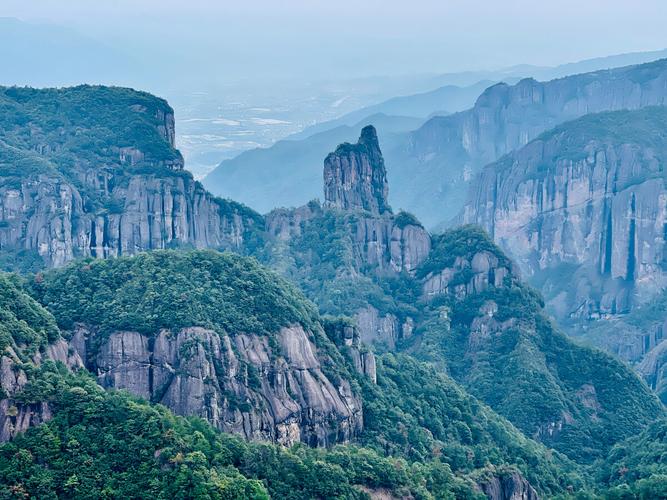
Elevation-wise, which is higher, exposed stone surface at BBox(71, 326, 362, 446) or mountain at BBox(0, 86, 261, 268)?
mountain at BBox(0, 86, 261, 268)

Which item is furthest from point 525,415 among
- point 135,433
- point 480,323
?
point 135,433

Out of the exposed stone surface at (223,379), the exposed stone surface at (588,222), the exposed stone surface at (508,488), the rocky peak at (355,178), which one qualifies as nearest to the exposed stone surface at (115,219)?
the rocky peak at (355,178)

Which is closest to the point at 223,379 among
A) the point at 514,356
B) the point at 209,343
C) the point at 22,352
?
the point at 209,343

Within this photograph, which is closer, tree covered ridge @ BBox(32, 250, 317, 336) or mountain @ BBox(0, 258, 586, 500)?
mountain @ BBox(0, 258, 586, 500)

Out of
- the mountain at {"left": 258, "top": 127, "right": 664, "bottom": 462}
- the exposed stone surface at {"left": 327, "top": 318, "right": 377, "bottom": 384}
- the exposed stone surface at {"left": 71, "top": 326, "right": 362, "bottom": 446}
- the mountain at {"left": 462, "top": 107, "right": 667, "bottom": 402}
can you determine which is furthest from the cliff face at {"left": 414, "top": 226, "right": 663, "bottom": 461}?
the mountain at {"left": 462, "top": 107, "right": 667, "bottom": 402}

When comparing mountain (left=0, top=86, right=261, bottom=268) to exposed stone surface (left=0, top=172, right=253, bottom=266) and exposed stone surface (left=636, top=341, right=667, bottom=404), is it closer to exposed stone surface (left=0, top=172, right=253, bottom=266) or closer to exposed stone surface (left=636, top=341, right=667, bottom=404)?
exposed stone surface (left=0, top=172, right=253, bottom=266)
